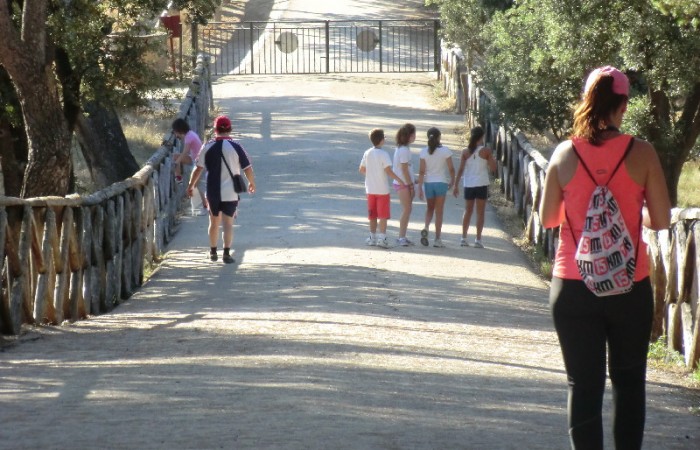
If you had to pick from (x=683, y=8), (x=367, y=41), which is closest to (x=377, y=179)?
(x=683, y=8)

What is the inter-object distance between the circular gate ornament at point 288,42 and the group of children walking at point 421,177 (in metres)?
22.6

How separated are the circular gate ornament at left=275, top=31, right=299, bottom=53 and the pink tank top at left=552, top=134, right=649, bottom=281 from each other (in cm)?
3290

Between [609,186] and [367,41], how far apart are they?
34412mm

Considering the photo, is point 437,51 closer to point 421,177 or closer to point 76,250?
point 421,177

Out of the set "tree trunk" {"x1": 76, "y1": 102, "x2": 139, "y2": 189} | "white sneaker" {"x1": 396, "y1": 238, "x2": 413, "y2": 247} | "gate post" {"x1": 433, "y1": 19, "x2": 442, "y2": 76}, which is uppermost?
"gate post" {"x1": 433, "y1": 19, "x2": 442, "y2": 76}

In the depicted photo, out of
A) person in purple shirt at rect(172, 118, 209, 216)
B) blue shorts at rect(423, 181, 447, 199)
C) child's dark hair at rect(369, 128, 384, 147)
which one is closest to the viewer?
child's dark hair at rect(369, 128, 384, 147)

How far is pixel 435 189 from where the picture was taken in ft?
49.4

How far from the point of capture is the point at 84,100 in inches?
535

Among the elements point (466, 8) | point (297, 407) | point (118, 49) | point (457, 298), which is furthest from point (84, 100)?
point (466, 8)

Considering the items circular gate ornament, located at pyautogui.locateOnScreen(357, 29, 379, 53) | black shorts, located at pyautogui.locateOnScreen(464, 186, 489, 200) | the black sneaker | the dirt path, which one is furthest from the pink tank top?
circular gate ornament, located at pyautogui.locateOnScreen(357, 29, 379, 53)

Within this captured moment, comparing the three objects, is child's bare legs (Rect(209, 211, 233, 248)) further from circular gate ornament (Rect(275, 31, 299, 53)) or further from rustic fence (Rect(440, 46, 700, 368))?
circular gate ornament (Rect(275, 31, 299, 53))

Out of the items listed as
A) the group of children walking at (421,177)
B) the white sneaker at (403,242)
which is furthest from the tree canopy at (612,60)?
the white sneaker at (403,242)

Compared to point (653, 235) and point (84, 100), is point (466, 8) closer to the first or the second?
point (84, 100)

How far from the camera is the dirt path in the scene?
19.0 feet
